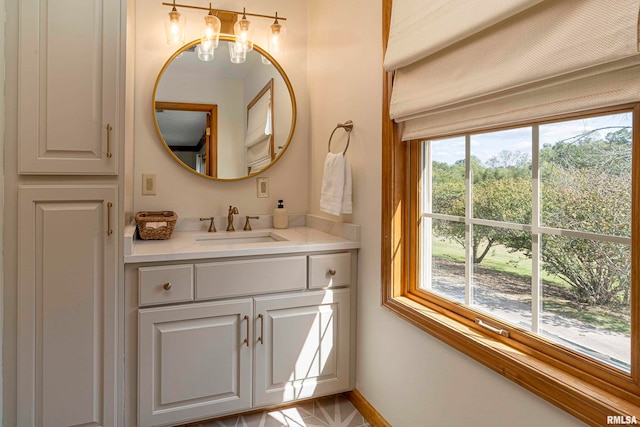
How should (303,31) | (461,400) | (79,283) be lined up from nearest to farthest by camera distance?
(461,400) → (79,283) → (303,31)

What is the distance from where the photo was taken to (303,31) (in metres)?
2.64

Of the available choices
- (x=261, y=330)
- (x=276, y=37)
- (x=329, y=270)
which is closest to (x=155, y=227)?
(x=261, y=330)

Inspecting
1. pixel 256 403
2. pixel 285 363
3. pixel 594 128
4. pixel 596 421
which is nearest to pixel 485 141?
pixel 594 128

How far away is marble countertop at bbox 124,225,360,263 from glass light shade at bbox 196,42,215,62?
0.99 m

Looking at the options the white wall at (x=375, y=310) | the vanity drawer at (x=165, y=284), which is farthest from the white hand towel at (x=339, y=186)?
the vanity drawer at (x=165, y=284)

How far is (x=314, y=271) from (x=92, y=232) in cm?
96

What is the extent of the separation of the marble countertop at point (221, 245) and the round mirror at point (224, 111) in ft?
1.25

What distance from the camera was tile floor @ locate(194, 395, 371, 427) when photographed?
1955 mm

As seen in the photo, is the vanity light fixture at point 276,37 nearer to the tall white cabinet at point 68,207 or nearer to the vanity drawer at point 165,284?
the tall white cabinet at point 68,207

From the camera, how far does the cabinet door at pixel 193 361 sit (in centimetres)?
177

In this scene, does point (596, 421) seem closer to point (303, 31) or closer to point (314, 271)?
point (314, 271)

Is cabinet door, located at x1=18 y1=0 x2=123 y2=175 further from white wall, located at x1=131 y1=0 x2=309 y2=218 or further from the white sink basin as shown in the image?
the white sink basin

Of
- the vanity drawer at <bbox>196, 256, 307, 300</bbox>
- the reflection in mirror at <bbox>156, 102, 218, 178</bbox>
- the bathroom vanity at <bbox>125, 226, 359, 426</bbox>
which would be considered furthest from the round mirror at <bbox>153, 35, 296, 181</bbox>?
the vanity drawer at <bbox>196, 256, 307, 300</bbox>

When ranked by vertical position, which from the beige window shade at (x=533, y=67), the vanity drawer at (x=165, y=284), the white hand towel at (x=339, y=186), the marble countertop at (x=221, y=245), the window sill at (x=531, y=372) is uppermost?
the beige window shade at (x=533, y=67)
